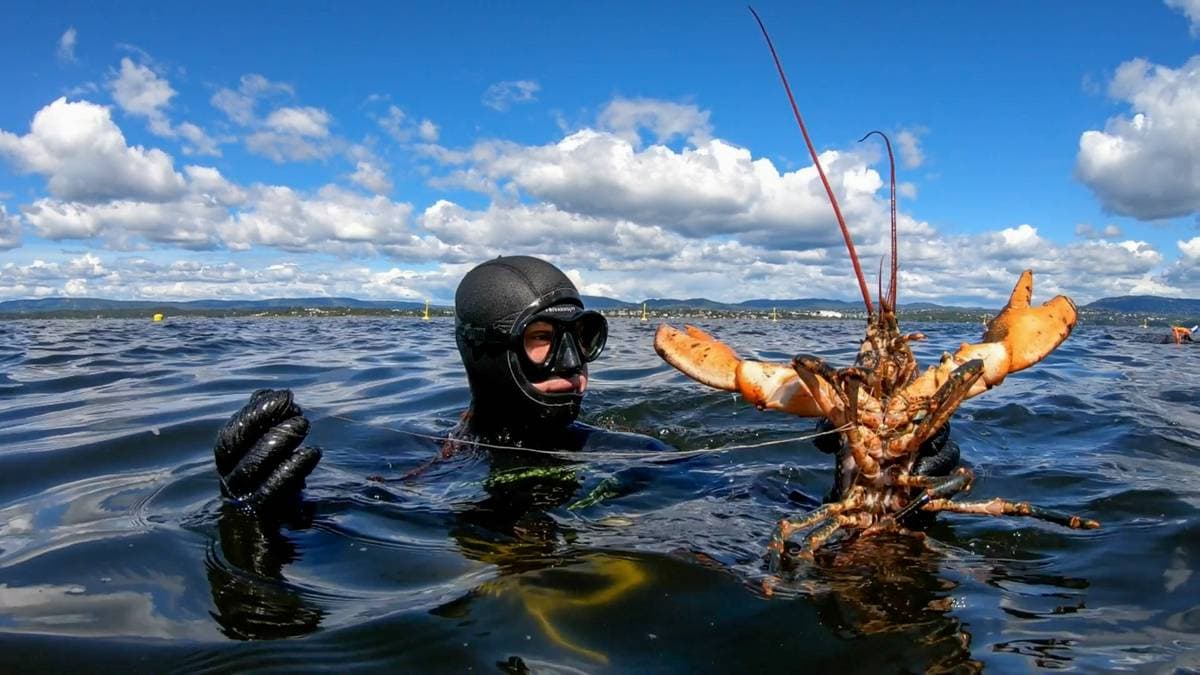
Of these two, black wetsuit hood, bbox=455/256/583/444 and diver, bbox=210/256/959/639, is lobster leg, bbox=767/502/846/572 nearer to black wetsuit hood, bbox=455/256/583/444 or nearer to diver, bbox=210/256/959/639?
diver, bbox=210/256/959/639

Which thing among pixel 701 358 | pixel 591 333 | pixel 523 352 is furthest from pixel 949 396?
pixel 591 333

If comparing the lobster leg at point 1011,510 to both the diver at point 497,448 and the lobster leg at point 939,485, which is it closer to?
the lobster leg at point 939,485

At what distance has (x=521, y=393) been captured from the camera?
4750mm

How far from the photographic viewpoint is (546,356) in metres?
4.78

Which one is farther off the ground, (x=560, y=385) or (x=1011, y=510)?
(x=560, y=385)

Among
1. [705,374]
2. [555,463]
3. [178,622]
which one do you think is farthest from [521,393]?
[178,622]

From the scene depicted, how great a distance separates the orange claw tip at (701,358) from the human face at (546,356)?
1763 millimetres

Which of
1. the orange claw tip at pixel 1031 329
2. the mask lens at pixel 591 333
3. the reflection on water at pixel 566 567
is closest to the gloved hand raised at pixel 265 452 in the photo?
the reflection on water at pixel 566 567

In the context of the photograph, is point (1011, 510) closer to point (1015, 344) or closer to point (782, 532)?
point (1015, 344)

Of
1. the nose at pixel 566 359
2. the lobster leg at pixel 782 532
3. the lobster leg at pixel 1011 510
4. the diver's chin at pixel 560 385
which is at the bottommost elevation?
the lobster leg at pixel 782 532

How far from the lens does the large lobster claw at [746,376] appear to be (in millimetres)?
3002

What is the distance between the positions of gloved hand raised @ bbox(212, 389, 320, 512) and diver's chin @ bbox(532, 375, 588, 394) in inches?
62.0

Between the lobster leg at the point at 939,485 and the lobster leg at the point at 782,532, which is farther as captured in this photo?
the lobster leg at the point at 939,485

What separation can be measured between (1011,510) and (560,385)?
8.96 ft
